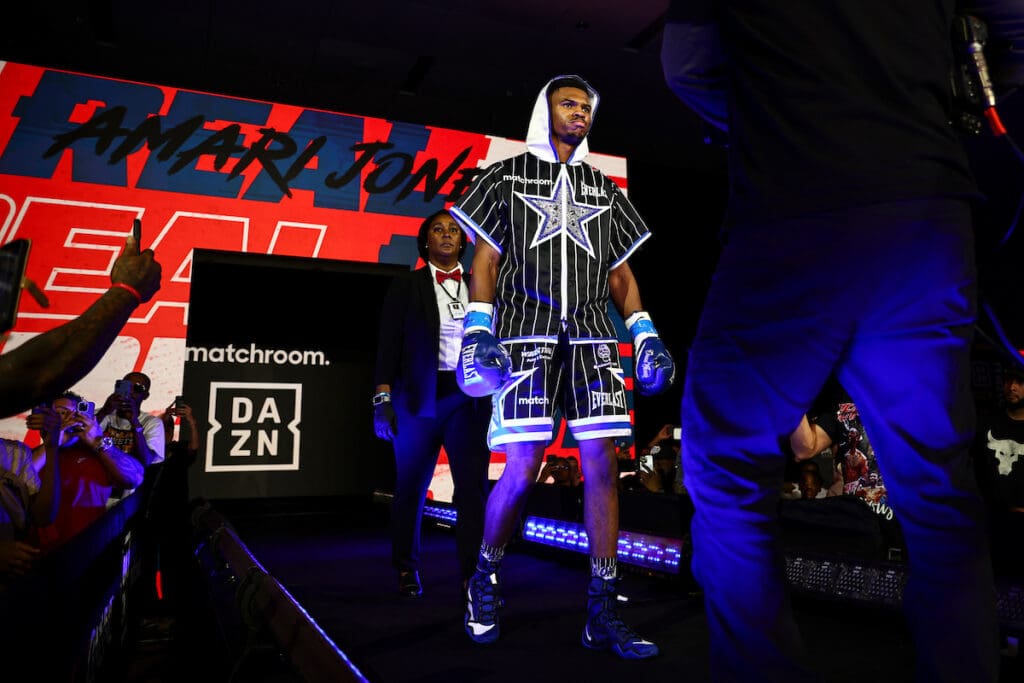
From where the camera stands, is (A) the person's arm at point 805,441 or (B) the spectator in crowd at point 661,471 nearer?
(A) the person's arm at point 805,441

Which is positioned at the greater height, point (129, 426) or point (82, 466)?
point (129, 426)

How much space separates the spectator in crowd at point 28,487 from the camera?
2.57 meters

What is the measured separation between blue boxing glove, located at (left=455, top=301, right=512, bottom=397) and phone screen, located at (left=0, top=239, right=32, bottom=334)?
50.0 inches

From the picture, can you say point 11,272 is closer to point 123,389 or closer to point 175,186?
point 123,389

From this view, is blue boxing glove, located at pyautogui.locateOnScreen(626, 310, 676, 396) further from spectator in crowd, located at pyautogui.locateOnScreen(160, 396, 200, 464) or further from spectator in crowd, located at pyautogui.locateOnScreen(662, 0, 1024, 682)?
spectator in crowd, located at pyautogui.locateOnScreen(160, 396, 200, 464)

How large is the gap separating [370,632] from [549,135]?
1809mm

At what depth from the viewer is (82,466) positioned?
355cm

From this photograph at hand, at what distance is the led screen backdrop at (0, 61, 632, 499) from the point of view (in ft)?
22.3

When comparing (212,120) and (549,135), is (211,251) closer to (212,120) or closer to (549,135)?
(212,120)

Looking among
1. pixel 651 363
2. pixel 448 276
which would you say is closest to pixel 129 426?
pixel 448 276

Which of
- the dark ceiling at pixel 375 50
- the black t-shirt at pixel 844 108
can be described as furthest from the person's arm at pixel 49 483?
the dark ceiling at pixel 375 50

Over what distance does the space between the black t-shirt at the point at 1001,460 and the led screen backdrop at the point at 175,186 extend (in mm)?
5754

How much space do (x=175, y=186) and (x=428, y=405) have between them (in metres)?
5.30

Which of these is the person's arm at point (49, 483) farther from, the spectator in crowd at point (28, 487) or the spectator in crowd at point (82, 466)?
the spectator in crowd at point (82, 466)
